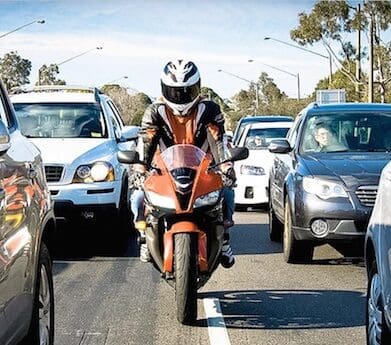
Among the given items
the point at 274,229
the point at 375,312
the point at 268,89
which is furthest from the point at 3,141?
the point at 268,89

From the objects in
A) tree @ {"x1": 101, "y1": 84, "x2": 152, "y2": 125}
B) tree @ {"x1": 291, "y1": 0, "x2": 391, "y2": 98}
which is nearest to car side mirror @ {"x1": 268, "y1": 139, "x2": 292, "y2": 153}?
tree @ {"x1": 291, "y1": 0, "x2": 391, "y2": 98}

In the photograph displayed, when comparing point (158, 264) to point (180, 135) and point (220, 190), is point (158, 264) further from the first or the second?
point (180, 135)

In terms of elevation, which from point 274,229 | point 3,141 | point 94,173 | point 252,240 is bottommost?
point 252,240

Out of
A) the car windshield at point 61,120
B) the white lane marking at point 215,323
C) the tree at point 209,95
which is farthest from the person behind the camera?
the car windshield at point 61,120

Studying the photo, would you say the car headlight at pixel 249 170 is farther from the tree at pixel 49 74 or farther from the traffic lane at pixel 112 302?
the tree at pixel 49 74

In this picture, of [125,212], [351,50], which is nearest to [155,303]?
[125,212]

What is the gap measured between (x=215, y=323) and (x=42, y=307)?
5.87 feet

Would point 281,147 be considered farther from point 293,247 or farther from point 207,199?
point 207,199

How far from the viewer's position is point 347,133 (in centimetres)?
996

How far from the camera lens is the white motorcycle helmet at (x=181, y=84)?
6.90m

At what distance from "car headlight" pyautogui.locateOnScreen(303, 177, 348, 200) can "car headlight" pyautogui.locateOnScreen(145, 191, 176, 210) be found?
268 centimetres

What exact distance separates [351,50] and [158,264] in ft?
157

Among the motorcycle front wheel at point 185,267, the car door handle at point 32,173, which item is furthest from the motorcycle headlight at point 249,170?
the car door handle at point 32,173

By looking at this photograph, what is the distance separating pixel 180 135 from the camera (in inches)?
284
